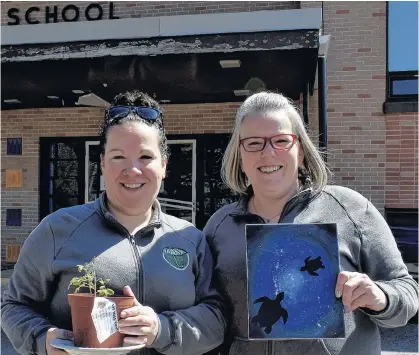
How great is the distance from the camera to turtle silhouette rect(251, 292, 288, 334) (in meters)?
1.73

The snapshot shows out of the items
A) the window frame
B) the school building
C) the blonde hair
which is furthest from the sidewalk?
the blonde hair

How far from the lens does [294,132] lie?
193 centimetres

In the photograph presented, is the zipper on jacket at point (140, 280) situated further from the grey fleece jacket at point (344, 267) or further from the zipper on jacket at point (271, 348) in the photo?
the zipper on jacket at point (271, 348)

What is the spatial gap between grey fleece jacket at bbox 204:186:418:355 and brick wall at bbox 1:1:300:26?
272 inches

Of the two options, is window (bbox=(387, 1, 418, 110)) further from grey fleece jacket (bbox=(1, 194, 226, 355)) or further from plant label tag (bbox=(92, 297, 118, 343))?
plant label tag (bbox=(92, 297, 118, 343))

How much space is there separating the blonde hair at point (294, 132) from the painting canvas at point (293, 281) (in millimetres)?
290

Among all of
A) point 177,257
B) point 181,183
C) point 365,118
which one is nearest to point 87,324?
point 177,257

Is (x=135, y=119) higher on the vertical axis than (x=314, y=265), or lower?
higher

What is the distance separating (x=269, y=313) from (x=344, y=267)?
1.05ft

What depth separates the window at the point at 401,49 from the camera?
25.8ft

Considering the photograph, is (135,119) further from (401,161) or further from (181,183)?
(181,183)

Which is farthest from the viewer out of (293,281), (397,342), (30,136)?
(30,136)

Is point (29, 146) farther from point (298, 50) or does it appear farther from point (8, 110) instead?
point (298, 50)

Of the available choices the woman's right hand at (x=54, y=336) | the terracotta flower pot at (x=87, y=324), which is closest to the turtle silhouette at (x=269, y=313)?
the terracotta flower pot at (x=87, y=324)
